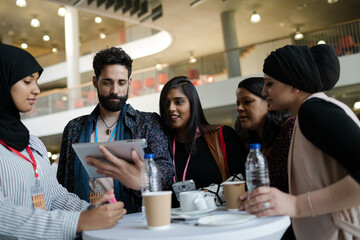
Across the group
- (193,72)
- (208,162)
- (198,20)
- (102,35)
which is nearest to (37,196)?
(208,162)

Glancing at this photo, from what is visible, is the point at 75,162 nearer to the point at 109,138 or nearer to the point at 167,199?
the point at 109,138

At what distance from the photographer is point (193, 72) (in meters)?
11.1

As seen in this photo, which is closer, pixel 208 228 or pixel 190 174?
pixel 208 228

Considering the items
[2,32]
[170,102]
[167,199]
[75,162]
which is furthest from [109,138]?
[2,32]

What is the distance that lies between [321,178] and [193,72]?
32.4 feet

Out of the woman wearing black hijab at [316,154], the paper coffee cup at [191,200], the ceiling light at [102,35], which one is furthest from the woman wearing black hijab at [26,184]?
the ceiling light at [102,35]

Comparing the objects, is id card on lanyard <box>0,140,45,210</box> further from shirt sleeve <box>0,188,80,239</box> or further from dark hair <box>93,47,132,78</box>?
dark hair <box>93,47,132,78</box>

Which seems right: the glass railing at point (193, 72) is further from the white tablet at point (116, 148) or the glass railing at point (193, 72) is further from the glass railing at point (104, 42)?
the white tablet at point (116, 148)

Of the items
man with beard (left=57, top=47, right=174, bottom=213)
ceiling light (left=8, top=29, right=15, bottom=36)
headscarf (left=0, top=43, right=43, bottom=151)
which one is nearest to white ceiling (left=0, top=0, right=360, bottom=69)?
ceiling light (left=8, top=29, right=15, bottom=36)

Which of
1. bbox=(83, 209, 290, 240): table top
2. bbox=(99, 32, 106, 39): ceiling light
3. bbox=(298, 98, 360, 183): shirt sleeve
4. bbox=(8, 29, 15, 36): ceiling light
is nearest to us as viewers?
bbox=(83, 209, 290, 240): table top

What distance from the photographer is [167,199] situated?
127 cm

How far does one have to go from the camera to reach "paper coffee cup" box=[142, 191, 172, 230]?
49.3 inches

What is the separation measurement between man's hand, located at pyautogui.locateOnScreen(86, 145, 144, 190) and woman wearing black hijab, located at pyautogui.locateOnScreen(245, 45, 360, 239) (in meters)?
0.61

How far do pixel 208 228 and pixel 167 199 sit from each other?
20 cm
